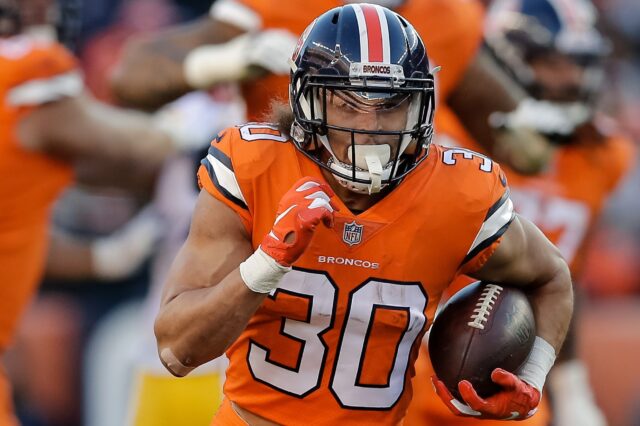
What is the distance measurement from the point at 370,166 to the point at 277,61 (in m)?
1.60

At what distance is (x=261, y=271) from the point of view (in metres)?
2.80

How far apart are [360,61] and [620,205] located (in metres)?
5.26

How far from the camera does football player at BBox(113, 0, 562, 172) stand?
14.9 feet

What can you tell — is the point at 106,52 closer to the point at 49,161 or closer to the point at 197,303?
the point at 49,161

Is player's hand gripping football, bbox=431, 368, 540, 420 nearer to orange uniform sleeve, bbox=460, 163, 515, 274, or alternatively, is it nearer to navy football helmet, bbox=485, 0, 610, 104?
orange uniform sleeve, bbox=460, 163, 515, 274

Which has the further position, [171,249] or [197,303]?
[171,249]

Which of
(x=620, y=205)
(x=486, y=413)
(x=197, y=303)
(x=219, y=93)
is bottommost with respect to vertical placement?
(x=620, y=205)

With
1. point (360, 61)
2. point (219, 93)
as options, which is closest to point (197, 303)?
point (360, 61)

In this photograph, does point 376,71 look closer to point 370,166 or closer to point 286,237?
point 370,166

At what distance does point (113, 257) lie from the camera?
5.64 m

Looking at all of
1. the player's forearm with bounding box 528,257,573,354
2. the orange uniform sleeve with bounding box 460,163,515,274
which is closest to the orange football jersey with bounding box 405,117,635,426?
the player's forearm with bounding box 528,257,573,354

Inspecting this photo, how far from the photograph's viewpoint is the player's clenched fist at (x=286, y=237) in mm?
2775

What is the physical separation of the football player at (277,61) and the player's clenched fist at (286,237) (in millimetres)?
1703

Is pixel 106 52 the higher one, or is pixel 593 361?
pixel 106 52
